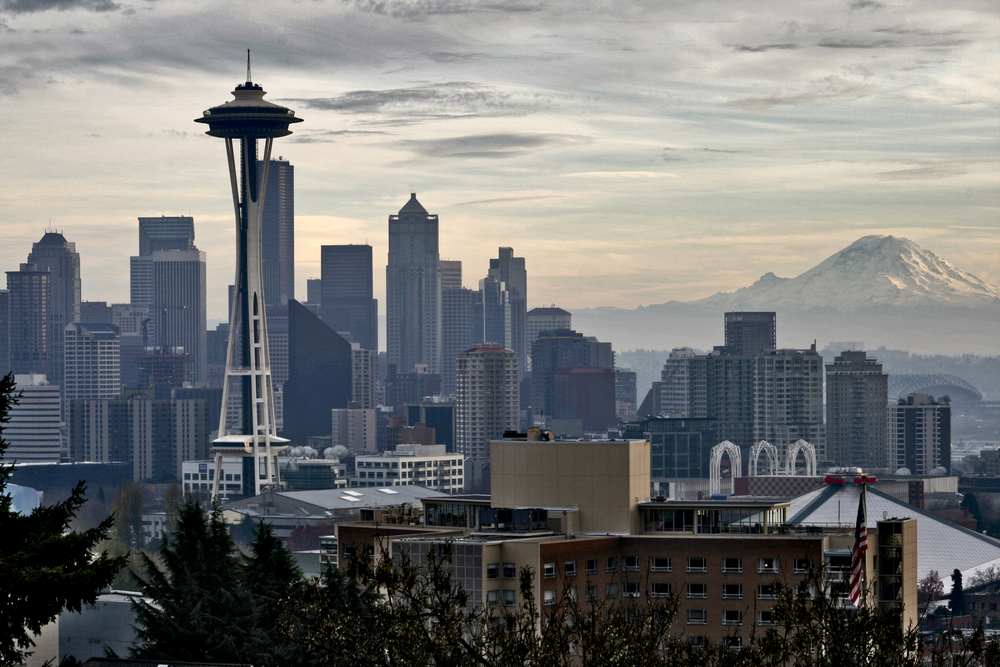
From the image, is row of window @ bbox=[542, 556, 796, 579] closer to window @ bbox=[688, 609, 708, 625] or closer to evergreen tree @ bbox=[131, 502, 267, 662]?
window @ bbox=[688, 609, 708, 625]

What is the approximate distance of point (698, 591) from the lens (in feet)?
236

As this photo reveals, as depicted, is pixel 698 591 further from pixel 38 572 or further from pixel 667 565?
pixel 38 572

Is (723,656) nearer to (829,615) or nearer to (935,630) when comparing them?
(829,615)

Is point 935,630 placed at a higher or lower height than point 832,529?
lower

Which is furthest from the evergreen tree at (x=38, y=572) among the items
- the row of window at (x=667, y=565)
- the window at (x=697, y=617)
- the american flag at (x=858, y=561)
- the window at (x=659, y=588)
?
the window at (x=659, y=588)

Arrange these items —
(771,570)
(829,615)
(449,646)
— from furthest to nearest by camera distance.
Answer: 1. (771,570)
2. (829,615)
3. (449,646)

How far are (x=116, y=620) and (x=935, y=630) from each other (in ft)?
243

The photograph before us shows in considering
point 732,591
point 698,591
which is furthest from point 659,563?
point 732,591

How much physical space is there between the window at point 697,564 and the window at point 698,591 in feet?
2.17

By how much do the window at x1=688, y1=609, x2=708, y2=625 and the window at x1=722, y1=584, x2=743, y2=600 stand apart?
43.2 inches

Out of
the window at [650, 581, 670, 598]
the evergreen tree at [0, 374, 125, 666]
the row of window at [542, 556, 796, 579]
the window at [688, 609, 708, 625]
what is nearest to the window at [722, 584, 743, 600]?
the row of window at [542, 556, 796, 579]

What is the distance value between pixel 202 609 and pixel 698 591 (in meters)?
26.6

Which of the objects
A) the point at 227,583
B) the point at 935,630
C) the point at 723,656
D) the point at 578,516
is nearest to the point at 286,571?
the point at 227,583

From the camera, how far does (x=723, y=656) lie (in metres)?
26.7
